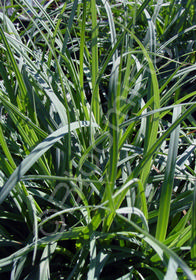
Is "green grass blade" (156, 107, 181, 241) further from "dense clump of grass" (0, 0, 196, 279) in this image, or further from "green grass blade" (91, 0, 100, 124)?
"green grass blade" (91, 0, 100, 124)

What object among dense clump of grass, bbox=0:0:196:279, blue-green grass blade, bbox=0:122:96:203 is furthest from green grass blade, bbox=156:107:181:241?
blue-green grass blade, bbox=0:122:96:203

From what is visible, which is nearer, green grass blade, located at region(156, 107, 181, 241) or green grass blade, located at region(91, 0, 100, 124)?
green grass blade, located at region(156, 107, 181, 241)

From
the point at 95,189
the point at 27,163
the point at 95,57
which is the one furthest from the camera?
the point at 95,57

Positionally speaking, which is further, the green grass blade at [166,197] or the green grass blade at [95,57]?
the green grass blade at [95,57]

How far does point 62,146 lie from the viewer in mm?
639

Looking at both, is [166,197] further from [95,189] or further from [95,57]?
[95,57]

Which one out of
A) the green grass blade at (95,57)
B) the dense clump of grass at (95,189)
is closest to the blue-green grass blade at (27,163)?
the dense clump of grass at (95,189)

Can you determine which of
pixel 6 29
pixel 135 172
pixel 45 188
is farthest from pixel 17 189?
pixel 6 29

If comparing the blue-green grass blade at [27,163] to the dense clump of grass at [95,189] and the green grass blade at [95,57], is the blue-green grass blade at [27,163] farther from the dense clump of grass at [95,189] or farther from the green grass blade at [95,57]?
the green grass blade at [95,57]

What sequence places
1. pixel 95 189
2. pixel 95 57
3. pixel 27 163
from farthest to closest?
pixel 95 57
pixel 95 189
pixel 27 163

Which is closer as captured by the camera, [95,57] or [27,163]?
[27,163]

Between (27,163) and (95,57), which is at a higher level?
(95,57)

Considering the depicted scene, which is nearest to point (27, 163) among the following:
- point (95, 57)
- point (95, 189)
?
point (95, 189)

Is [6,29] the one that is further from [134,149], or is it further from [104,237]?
[104,237]
